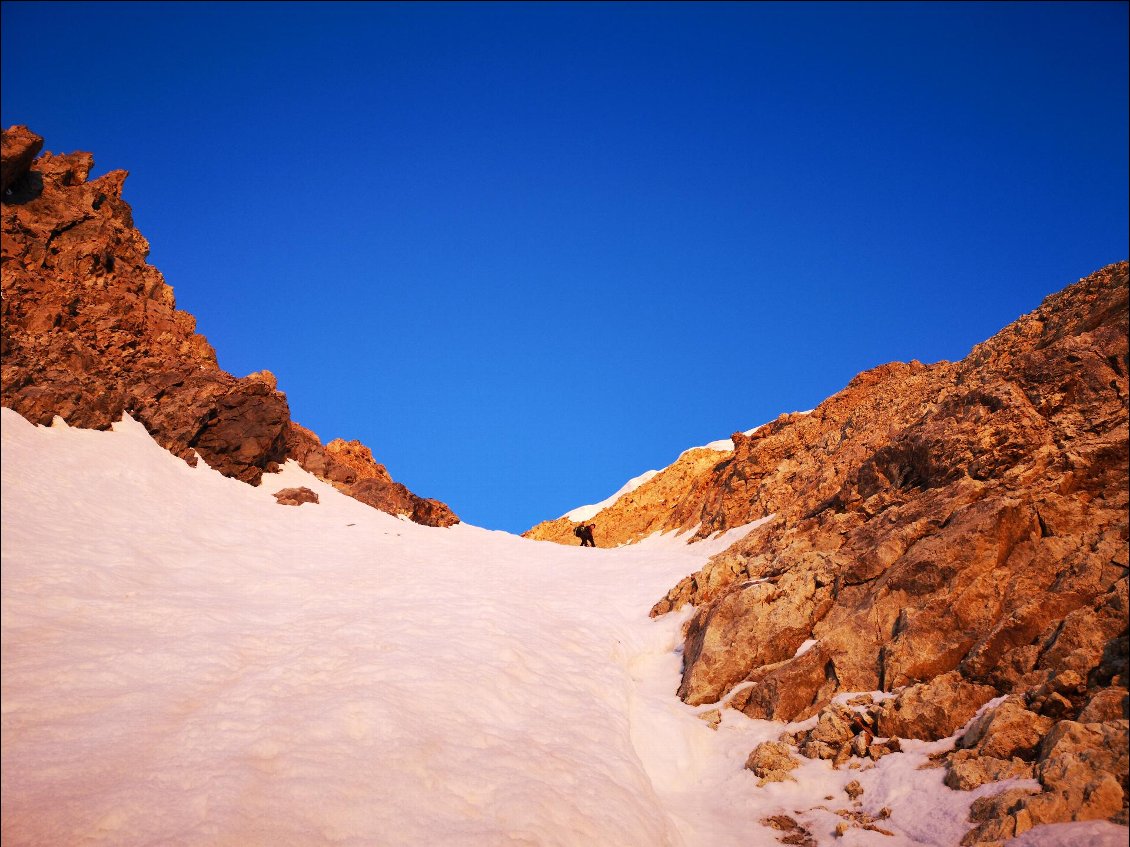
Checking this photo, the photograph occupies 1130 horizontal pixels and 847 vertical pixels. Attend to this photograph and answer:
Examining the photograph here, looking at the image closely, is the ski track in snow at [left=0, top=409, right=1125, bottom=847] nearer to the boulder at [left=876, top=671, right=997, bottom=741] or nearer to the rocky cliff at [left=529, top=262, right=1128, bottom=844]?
the boulder at [left=876, top=671, right=997, bottom=741]

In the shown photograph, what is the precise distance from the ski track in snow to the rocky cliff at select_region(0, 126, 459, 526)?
3224mm

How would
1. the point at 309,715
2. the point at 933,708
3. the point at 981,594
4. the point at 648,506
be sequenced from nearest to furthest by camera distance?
the point at 309,715 < the point at 933,708 < the point at 981,594 < the point at 648,506

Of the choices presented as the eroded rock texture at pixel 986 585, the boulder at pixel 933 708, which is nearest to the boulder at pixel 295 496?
the eroded rock texture at pixel 986 585

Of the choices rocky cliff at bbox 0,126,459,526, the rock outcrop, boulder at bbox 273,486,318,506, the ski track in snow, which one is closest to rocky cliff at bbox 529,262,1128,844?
the ski track in snow

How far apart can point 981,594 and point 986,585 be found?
0.74 feet

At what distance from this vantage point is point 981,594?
1521 cm

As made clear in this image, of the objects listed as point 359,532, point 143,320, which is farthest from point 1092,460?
point 143,320

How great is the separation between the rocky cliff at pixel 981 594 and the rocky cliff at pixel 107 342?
18.2m

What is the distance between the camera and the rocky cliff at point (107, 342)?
2144 centimetres

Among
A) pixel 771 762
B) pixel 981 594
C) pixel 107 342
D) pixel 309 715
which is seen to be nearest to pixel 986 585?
pixel 981 594

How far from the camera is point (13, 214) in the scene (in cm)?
2402

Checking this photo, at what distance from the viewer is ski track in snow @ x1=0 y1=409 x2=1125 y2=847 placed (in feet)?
27.9

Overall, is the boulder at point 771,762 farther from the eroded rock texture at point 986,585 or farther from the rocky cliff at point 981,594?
the eroded rock texture at point 986,585

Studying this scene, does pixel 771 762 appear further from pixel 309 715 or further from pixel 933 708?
pixel 309 715
